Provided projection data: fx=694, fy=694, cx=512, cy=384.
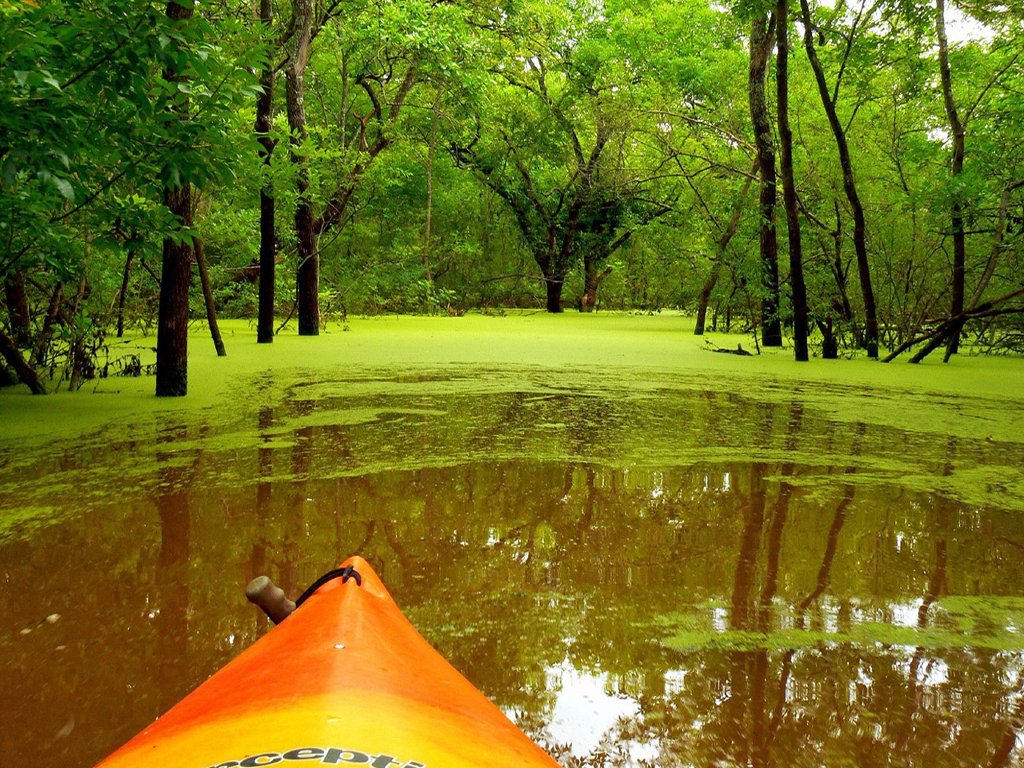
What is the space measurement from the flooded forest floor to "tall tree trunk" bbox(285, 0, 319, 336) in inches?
179

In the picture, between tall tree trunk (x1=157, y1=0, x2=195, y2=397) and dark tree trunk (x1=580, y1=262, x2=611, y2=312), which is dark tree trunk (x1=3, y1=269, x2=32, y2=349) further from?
dark tree trunk (x1=580, y1=262, x2=611, y2=312)

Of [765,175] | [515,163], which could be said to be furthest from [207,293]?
[515,163]

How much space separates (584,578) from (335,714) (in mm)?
1152

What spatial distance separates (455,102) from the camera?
38.5ft

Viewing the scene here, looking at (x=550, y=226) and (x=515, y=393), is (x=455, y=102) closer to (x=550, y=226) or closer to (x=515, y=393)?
(x=550, y=226)

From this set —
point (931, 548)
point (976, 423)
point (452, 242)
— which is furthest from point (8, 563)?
point (452, 242)

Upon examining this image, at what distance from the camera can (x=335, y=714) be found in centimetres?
63

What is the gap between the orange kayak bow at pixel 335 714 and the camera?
22.8 inches

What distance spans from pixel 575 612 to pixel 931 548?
112 centimetres

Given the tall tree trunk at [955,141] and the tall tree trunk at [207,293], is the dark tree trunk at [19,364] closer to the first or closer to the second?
the tall tree trunk at [207,293]

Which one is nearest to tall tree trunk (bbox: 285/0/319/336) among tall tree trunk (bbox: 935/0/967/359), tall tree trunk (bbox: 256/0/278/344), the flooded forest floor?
tall tree trunk (bbox: 256/0/278/344)

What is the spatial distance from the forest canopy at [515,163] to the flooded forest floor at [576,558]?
1005 millimetres

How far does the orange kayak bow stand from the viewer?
0.58m

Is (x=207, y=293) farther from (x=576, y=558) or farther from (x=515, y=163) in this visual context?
(x=515, y=163)
